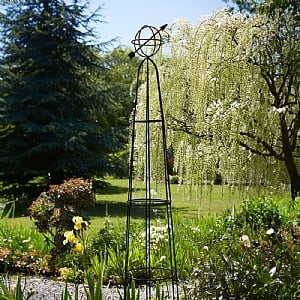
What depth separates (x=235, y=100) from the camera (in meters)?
5.94

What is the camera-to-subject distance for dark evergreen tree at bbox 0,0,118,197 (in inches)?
445

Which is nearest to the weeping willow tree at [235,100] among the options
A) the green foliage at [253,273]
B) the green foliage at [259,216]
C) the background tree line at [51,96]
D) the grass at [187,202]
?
the grass at [187,202]

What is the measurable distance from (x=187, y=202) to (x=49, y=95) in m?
3.96

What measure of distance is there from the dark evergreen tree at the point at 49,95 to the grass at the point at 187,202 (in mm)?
1132

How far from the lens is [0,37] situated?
38.8 feet

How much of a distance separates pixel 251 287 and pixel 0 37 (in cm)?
1034

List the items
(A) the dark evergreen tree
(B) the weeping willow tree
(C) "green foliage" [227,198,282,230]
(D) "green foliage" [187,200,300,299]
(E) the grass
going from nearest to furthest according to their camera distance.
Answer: (D) "green foliage" [187,200,300,299], (C) "green foliage" [227,198,282,230], (B) the weeping willow tree, (E) the grass, (A) the dark evergreen tree

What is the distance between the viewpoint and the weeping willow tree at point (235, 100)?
19.0 feet

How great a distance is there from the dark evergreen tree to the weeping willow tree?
5174mm

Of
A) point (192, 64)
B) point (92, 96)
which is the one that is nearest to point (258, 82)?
point (192, 64)

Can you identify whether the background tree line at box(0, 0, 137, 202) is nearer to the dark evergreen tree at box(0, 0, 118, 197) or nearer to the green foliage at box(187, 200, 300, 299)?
the dark evergreen tree at box(0, 0, 118, 197)

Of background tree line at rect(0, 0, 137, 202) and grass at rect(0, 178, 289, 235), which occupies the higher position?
background tree line at rect(0, 0, 137, 202)

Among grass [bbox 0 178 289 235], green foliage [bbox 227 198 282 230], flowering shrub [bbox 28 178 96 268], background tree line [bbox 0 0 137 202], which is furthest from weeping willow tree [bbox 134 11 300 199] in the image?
background tree line [bbox 0 0 137 202]

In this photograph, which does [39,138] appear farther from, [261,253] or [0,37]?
[261,253]
